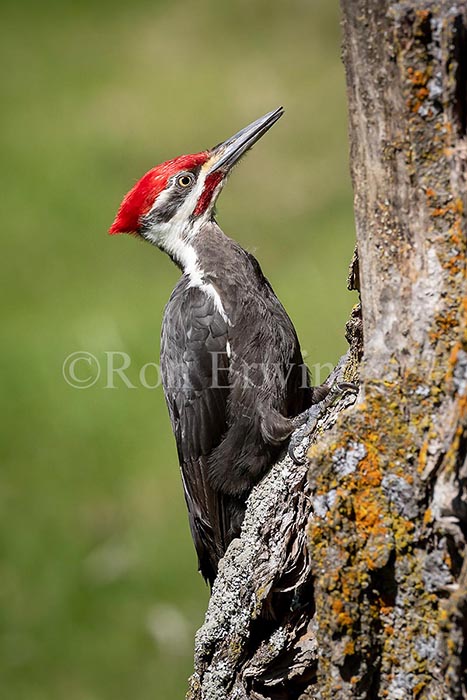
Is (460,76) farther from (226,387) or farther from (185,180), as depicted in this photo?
(185,180)

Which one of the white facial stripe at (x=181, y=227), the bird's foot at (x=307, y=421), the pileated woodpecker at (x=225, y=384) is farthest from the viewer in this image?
the white facial stripe at (x=181, y=227)

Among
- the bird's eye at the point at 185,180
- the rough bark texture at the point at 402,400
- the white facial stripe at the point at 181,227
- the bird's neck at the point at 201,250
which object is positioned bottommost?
the rough bark texture at the point at 402,400

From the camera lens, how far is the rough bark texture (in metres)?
2.27

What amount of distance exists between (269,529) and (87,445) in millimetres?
3377

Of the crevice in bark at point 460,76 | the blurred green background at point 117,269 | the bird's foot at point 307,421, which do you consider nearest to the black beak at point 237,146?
the blurred green background at point 117,269

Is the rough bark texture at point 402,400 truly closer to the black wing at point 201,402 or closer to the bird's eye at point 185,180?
the black wing at point 201,402

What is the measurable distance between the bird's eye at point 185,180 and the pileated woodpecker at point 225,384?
390mm

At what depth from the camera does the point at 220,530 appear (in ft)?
12.5

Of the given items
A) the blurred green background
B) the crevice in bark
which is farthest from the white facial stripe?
the crevice in bark

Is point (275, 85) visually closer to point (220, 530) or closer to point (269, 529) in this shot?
point (220, 530)

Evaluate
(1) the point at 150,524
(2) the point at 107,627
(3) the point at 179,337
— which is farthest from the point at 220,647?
(1) the point at 150,524

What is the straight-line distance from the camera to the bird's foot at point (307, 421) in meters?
3.18

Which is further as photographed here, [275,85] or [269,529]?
[275,85]

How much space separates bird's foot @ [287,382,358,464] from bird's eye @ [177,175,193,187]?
1.25 m
